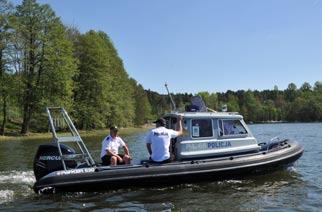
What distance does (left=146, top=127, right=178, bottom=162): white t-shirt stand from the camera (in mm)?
14578

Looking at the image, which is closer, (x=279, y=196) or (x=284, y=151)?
(x=279, y=196)

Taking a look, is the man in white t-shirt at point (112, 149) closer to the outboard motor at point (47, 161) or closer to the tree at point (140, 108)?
the outboard motor at point (47, 161)

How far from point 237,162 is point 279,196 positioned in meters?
2.27

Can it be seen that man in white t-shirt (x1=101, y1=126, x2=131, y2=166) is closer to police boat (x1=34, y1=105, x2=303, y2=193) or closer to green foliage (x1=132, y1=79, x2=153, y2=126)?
police boat (x1=34, y1=105, x2=303, y2=193)

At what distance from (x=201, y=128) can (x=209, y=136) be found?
37 centimetres

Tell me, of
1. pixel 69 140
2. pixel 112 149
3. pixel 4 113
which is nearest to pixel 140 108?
pixel 4 113

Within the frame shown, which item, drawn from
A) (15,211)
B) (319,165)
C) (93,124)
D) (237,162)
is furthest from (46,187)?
(93,124)

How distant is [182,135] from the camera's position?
15.7 meters

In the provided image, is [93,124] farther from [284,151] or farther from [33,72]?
[284,151]

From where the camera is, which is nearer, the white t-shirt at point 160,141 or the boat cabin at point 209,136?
the white t-shirt at point 160,141

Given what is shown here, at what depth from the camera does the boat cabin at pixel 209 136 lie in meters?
15.6

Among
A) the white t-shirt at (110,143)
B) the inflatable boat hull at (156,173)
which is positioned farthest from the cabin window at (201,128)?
the white t-shirt at (110,143)

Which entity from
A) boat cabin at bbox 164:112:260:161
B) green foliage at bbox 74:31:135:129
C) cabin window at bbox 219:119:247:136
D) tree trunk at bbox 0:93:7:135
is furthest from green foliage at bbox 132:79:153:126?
boat cabin at bbox 164:112:260:161

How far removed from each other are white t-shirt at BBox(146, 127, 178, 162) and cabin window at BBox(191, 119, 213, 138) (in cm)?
128
